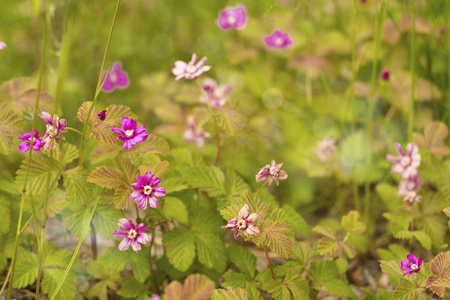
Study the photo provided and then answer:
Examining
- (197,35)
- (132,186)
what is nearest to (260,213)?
(132,186)

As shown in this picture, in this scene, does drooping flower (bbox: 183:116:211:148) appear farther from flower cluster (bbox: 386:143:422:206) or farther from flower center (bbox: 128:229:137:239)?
flower cluster (bbox: 386:143:422:206)

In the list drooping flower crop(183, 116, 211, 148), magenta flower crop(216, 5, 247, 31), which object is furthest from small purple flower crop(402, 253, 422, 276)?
magenta flower crop(216, 5, 247, 31)

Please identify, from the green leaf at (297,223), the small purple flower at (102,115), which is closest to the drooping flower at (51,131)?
the small purple flower at (102,115)

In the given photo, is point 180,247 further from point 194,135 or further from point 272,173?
point 194,135

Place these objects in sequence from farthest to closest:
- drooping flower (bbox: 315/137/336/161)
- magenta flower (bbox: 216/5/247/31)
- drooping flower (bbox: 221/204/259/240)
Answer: magenta flower (bbox: 216/5/247/31) < drooping flower (bbox: 315/137/336/161) < drooping flower (bbox: 221/204/259/240)

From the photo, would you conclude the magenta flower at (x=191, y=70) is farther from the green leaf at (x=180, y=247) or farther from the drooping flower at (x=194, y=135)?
the green leaf at (x=180, y=247)

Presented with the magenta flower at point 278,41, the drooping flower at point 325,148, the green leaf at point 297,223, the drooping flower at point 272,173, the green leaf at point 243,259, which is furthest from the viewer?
the magenta flower at point 278,41

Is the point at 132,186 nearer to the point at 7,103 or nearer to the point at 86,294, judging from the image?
the point at 86,294
